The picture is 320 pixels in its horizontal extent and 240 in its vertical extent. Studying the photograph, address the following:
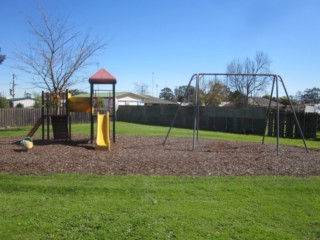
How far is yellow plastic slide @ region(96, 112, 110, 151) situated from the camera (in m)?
12.2

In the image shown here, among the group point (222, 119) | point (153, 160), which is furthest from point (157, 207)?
point (222, 119)

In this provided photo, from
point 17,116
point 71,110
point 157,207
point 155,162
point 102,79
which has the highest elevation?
point 102,79

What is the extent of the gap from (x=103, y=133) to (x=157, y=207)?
24.9ft

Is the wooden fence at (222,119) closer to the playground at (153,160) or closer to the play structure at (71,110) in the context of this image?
the playground at (153,160)

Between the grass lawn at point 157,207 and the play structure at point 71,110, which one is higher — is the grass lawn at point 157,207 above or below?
below

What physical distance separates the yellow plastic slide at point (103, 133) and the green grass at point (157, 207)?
4.37m

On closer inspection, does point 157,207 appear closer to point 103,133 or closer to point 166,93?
point 103,133

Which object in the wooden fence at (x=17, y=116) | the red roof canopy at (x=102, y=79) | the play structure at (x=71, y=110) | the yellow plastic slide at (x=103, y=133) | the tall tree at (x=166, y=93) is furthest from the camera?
the tall tree at (x=166, y=93)

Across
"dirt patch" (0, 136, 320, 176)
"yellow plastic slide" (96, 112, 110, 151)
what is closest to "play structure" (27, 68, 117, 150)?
"yellow plastic slide" (96, 112, 110, 151)

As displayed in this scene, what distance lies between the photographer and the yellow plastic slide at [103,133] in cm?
1223

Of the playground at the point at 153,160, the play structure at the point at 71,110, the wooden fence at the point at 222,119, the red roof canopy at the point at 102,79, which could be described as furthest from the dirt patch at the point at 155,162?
the wooden fence at the point at 222,119

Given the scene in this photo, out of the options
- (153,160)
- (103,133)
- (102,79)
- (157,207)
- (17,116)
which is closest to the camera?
(157,207)

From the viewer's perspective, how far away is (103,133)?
1305 cm

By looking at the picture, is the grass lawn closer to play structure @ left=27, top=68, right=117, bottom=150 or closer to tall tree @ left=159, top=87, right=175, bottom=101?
play structure @ left=27, top=68, right=117, bottom=150
